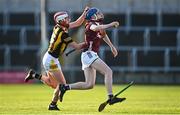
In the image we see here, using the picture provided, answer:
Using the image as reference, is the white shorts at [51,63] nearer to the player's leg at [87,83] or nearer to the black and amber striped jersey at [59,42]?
the black and amber striped jersey at [59,42]

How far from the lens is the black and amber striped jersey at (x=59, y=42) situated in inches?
808

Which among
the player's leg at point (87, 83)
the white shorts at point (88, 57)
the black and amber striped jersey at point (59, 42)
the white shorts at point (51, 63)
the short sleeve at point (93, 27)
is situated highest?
the short sleeve at point (93, 27)

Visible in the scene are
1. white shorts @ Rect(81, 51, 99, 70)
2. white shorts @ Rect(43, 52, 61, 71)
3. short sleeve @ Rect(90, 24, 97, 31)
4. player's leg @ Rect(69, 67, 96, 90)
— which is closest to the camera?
short sleeve @ Rect(90, 24, 97, 31)

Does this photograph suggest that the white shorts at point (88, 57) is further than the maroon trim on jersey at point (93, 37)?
No

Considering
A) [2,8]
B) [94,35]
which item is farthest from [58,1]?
A: [94,35]

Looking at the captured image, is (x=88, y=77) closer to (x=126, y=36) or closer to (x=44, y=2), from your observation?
(x=44, y=2)

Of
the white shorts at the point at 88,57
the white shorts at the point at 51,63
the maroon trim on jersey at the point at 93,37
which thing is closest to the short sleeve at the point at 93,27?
the maroon trim on jersey at the point at 93,37

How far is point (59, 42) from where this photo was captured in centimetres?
2062

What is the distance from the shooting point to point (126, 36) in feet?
178

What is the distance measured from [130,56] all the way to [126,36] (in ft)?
4.71

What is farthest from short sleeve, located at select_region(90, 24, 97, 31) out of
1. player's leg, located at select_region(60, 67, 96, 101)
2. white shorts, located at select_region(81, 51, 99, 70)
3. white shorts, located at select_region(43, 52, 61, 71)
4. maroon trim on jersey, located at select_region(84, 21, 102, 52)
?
white shorts, located at select_region(43, 52, 61, 71)

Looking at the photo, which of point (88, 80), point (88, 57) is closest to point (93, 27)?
point (88, 57)

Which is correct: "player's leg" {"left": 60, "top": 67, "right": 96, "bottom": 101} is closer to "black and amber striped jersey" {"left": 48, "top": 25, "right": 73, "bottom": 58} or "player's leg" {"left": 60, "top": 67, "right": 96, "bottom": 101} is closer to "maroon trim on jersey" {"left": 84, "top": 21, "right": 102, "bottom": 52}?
"maroon trim on jersey" {"left": 84, "top": 21, "right": 102, "bottom": 52}

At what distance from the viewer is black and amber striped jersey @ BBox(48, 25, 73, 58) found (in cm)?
2053
